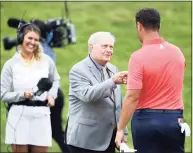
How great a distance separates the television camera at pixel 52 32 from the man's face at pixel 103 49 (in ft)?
8.96

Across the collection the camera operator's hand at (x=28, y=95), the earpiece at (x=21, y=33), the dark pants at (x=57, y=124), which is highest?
the earpiece at (x=21, y=33)

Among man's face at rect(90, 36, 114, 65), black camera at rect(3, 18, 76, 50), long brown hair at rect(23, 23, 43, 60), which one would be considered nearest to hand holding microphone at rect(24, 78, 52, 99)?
long brown hair at rect(23, 23, 43, 60)

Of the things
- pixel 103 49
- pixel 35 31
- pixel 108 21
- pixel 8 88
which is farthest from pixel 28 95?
pixel 108 21

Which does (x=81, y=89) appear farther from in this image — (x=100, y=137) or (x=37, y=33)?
(x=37, y=33)

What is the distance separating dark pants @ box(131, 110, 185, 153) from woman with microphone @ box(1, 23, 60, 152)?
1.90m

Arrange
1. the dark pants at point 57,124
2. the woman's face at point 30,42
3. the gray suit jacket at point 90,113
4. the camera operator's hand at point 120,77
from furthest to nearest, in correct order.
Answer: the dark pants at point 57,124 < the woman's face at point 30,42 < the gray suit jacket at point 90,113 < the camera operator's hand at point 120,77

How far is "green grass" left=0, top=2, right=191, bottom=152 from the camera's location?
17.5 metres

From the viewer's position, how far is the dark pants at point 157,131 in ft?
24.1

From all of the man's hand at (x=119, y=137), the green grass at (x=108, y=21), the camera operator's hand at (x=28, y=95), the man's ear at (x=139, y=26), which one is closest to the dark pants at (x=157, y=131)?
the man's hand at (x=119, y=137)

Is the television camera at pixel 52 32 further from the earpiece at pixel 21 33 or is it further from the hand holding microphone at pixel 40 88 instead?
the hand holding microphone at pixel 40 88

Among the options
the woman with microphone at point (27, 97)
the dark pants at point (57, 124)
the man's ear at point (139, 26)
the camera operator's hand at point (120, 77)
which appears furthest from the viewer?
the dark pants at point (57, 124)

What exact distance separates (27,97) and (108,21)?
10.8m

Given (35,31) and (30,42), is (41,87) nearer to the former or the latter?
(30,42)

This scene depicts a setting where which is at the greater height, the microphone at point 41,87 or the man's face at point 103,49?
the man's face at point 103,49
